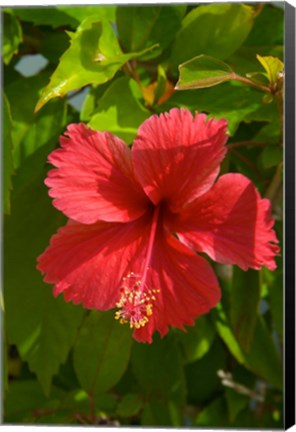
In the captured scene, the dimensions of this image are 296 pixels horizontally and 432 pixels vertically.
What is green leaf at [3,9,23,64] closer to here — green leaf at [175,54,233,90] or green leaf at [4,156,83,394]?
green leaf at [4,156,83,394]

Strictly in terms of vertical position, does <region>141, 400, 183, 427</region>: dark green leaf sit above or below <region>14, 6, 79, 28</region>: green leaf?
below

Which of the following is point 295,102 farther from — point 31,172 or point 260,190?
→ point 31,172

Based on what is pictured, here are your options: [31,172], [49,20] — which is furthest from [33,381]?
[49,20]

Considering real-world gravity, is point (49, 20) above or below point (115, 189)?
above

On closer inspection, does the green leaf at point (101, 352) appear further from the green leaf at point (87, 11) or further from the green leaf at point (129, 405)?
the green leaf at point (87, 11)

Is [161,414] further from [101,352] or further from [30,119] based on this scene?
[30,119]

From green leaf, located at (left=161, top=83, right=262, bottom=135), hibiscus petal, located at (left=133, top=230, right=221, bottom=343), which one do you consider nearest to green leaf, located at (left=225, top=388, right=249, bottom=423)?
hibiscus petal, located at (left=133, top=230, right=221, bottom=343)

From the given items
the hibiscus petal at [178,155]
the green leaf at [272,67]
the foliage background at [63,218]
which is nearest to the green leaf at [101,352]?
the foliage background at [63,218]

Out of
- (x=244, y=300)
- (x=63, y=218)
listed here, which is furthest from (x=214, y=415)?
(x=63, y=218)
